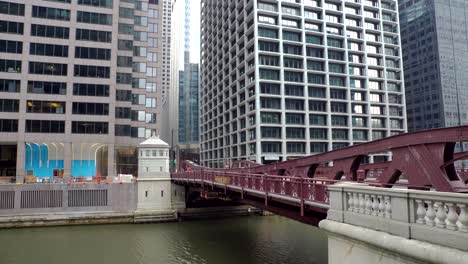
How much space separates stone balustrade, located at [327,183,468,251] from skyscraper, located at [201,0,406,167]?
51.2 meters

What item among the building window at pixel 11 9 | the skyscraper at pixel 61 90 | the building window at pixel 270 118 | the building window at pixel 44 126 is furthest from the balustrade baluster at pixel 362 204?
the building window at pixel 11 9

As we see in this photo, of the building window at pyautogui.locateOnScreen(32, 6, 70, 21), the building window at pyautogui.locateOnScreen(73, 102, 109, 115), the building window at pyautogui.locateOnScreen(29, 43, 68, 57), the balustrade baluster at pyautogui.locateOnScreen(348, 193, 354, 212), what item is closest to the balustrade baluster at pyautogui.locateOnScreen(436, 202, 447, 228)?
the balustrade baluster at pyautogui.locateOnScreen(348, 193, 354, 212)

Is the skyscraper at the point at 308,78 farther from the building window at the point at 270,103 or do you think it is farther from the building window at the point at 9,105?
the building window at the point at 9,105

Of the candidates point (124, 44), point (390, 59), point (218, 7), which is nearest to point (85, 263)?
point (124, 44)

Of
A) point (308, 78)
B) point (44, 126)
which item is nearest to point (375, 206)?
point (44, 126)

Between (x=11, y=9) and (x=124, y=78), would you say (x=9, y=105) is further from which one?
(x=124, y=78)

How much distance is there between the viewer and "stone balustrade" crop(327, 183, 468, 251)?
20.9 feet

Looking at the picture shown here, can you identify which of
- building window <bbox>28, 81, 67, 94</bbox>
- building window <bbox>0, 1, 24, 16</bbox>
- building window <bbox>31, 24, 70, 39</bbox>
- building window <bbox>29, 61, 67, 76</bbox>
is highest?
building window <bbox>0, 1, 24, 16</bbox>

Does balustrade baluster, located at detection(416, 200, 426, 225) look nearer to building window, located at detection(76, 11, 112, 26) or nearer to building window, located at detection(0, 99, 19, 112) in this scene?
building window, located at detection(0, 99, 19, 112)

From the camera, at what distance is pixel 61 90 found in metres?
49.1

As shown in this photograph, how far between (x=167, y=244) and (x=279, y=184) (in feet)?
47.3

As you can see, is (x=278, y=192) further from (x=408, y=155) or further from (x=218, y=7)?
(x=218, y=7)

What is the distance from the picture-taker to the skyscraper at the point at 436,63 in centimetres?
9931

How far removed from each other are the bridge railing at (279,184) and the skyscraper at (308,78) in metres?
37.9
